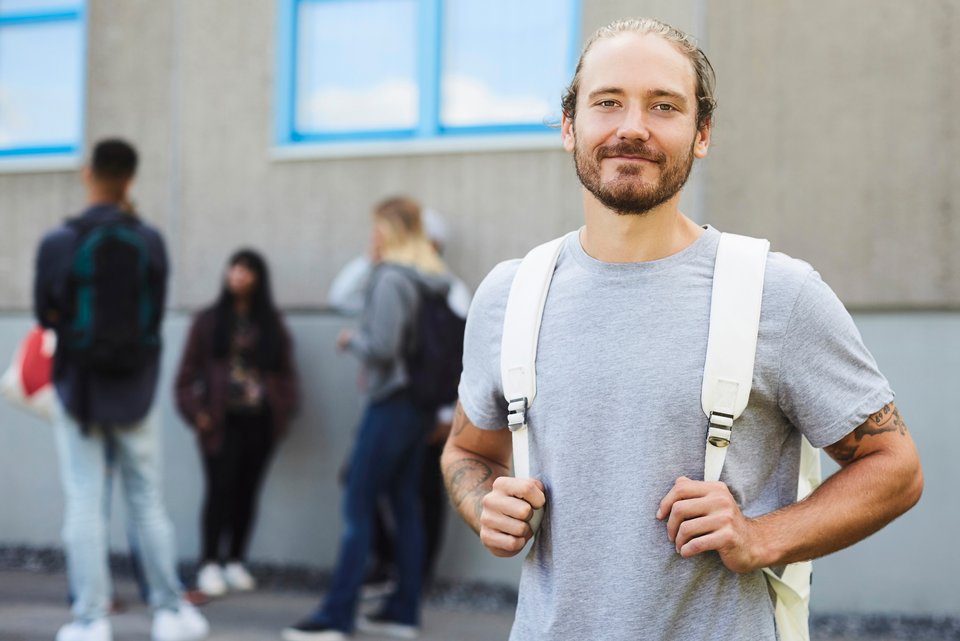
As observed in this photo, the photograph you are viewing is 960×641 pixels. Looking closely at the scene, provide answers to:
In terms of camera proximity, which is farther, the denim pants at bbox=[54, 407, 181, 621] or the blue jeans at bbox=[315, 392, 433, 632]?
the blue jeans at bbox=[315, 392, 433, 632]

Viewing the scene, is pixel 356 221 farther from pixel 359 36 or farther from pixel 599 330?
pixel 599 330

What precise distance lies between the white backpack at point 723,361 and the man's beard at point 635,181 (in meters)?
0.13

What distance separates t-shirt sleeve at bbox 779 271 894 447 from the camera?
80.6 inches

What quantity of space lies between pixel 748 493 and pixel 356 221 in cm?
628

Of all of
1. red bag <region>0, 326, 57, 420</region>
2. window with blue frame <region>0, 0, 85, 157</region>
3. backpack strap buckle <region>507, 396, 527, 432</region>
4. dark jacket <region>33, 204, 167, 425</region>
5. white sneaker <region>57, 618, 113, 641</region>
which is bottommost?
white sneaker <region>57, 618, 113, 641</region>

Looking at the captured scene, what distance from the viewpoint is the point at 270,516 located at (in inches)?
327

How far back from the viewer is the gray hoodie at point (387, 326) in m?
5.90

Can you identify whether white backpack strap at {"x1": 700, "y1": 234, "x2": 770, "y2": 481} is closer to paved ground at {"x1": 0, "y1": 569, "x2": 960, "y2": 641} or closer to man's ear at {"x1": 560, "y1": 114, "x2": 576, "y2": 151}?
man's ear at {"x1": 560, "y1": 114, "x2": 576, "y2": 151}

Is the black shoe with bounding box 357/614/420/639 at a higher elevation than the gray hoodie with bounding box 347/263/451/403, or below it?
below

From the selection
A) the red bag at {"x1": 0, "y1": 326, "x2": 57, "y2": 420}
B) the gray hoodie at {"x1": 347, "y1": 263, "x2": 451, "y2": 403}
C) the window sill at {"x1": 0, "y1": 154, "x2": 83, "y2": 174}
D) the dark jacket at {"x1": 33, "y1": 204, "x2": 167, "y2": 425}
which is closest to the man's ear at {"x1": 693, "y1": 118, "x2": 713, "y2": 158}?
the gray hoodie at {"x1": 347, "y1": 263, "x2": 451, "y2": 403}

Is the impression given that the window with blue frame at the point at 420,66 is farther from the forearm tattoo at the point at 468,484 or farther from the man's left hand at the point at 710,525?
the man's left hand at the point at 710,525

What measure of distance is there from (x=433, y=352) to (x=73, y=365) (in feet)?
5.33

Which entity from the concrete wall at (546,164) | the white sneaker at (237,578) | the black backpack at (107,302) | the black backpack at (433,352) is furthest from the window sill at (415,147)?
the black backpack at (107,302)

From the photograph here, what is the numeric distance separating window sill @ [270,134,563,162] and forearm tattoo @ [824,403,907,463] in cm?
554
